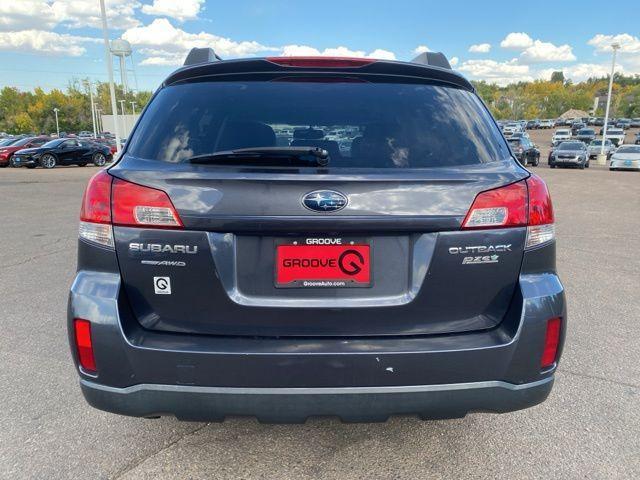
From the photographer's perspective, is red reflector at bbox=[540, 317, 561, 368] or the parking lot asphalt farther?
the parking lot asphalt

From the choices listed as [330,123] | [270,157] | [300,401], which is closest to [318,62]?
[330,123]

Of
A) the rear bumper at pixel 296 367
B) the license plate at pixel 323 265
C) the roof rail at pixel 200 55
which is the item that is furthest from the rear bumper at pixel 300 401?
the roof rail at pixel 200 55

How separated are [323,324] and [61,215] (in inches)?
393

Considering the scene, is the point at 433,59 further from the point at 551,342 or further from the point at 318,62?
the point at 551,342

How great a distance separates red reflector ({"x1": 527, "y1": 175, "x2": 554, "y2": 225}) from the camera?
206 centimetres

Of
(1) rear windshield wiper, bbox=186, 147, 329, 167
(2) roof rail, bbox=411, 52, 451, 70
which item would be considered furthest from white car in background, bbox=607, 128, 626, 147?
(1) rear windshield wiper, bbox=186, 147, 329, 167

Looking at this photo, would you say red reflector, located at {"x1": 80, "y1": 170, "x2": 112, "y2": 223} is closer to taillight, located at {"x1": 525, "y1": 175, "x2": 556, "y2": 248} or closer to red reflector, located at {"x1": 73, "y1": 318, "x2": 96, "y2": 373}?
red reflector, located at {"x1": 73, "y1": 318, "x2": 96, "y2": 373}

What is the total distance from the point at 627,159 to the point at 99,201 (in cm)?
3006

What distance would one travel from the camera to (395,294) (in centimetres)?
199

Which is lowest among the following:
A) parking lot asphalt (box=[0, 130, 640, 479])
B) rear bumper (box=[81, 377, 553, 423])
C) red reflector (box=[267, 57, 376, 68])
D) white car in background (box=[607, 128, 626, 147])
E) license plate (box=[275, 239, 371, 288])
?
white car in background (box=[607, 128, 626, 147])

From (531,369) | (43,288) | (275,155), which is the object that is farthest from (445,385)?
(43,288)

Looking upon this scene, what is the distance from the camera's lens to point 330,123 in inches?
88.0

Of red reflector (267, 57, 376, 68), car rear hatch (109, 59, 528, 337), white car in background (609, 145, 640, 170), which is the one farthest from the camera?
white car in background (609, 145, 640, 170)

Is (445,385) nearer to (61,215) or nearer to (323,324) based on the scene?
(323,324)
